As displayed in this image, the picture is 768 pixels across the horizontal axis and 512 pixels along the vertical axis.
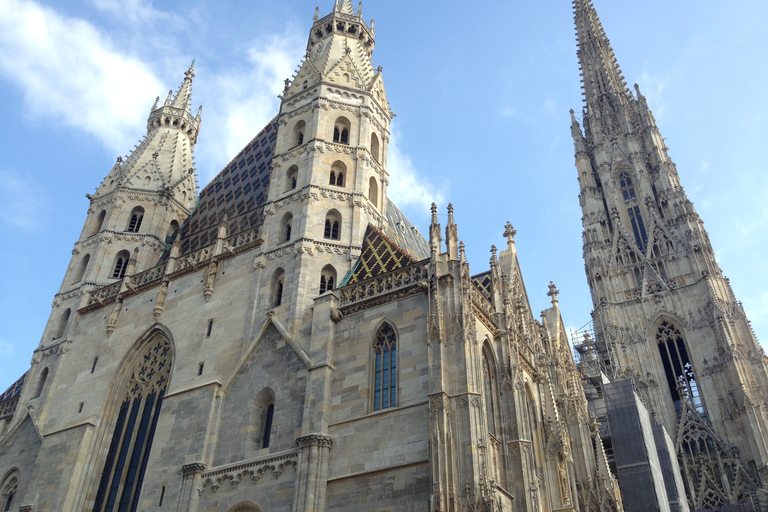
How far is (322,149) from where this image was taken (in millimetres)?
24562

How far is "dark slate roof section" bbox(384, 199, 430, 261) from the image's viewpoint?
27.0 metres

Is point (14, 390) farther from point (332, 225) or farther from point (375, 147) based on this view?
point (375, 147)

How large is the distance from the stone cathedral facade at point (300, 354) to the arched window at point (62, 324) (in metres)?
0.05

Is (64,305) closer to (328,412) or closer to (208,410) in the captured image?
(208,410)

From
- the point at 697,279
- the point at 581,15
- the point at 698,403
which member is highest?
the point at 581,15

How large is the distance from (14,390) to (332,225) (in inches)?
580

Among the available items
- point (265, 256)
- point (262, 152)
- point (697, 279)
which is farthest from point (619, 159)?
point (265, 256)

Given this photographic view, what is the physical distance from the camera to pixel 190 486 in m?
18.3

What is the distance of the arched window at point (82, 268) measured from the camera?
1079 inches

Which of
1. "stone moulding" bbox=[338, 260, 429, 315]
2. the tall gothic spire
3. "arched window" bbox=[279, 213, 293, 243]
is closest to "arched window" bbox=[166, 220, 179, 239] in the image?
"arched window" bbox=[279, 213, 293, 243]

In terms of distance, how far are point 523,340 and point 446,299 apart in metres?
5.49

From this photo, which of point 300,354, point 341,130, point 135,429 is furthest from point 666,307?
point 135,429

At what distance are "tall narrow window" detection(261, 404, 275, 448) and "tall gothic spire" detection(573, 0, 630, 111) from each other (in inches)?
1887

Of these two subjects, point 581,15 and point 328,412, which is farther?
point 581,15
